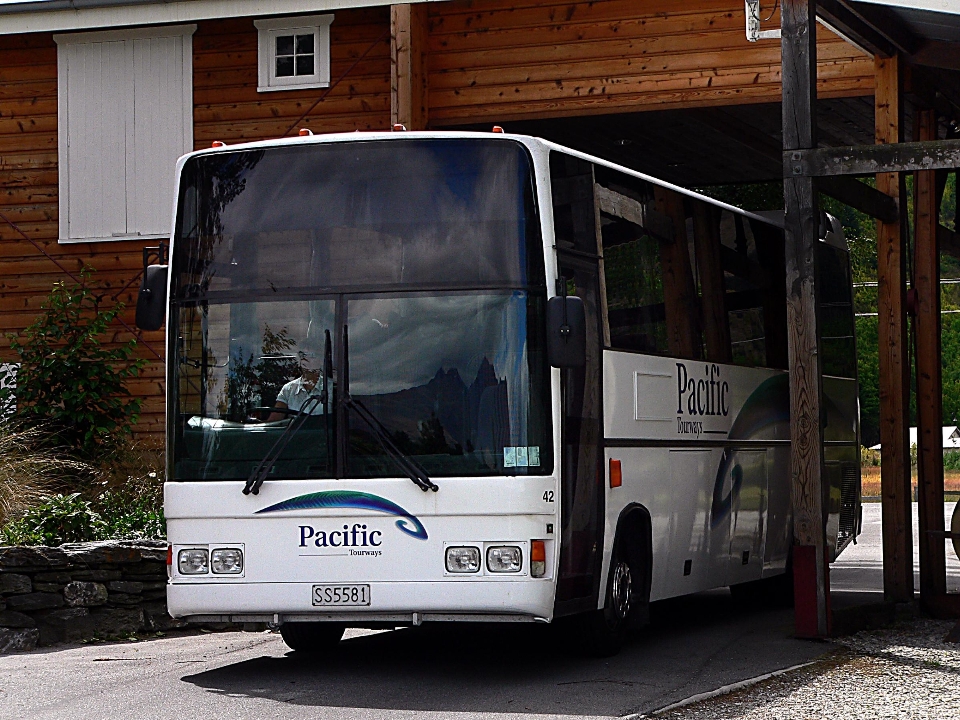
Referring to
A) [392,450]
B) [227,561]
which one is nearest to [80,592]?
[227,561]

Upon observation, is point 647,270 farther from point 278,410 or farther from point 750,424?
point 278,410

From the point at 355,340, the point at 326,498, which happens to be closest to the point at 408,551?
the point at 326,498

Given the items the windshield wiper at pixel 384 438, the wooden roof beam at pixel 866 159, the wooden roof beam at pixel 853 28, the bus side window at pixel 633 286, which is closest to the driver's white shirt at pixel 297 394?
the windshield wiper at pixel 384 438

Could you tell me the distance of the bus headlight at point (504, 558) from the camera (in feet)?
32.0

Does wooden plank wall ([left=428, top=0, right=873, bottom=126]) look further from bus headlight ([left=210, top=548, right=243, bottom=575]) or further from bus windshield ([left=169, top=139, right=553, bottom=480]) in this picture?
bus headlight ([left=210, top=548, right=243, bottom=575])

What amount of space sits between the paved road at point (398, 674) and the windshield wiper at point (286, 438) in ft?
4.04

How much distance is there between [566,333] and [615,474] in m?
1.52

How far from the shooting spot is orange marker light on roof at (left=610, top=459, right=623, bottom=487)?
10891 mm

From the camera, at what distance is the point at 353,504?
32.6ft

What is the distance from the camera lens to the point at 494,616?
32.2 ft

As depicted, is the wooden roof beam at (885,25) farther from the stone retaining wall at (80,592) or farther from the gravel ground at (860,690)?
the stone retaining wall at (80,592)

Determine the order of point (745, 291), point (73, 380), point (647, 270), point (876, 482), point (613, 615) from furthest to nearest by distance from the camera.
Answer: point (876, 482) → point (73, 380) → point (745, 291) → point (647, 270) → point (613, 615)

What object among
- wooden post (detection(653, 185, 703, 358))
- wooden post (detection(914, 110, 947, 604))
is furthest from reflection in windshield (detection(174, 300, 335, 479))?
wooden post (detection(914, 110, 947, 604))

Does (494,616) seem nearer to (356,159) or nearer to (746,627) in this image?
(356,159)
